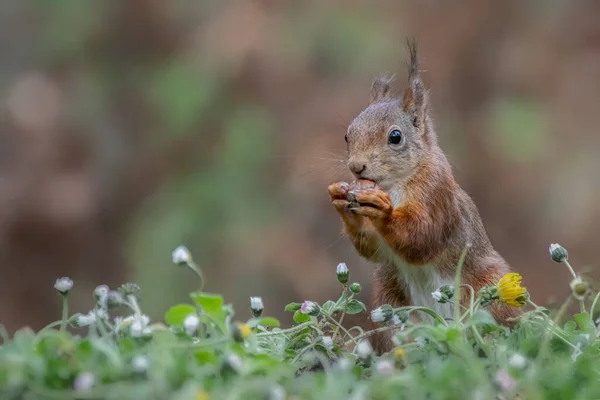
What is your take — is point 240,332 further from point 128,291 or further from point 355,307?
point 355,307

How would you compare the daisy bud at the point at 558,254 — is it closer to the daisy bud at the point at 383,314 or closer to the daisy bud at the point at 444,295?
the daisy bud at the point at 444,295

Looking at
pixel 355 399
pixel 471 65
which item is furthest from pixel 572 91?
pixel 355 399

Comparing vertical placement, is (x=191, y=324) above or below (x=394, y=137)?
below

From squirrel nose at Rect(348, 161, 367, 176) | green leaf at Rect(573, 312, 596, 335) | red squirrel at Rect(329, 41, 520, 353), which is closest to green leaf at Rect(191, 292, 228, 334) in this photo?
green leaf at Rect(573, 312, 596, 335)

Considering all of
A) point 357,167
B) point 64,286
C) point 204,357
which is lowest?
point 204,357

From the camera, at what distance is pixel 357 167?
7.45ft

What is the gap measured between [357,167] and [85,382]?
120 cm

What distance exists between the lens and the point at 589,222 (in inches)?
174

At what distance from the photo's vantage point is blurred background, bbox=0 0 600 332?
445cm

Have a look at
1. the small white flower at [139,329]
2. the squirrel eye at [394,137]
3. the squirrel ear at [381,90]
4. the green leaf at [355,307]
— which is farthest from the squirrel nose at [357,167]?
the small white flower at [139,329]

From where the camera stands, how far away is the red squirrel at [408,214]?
222cm

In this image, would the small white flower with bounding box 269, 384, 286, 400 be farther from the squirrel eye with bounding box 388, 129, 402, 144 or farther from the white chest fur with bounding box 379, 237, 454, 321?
the squirrel eye with bounding box 388, 129, 402, 144

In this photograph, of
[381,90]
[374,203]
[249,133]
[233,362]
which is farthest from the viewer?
[249,133]

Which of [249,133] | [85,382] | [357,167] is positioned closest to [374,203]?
[357,167]
